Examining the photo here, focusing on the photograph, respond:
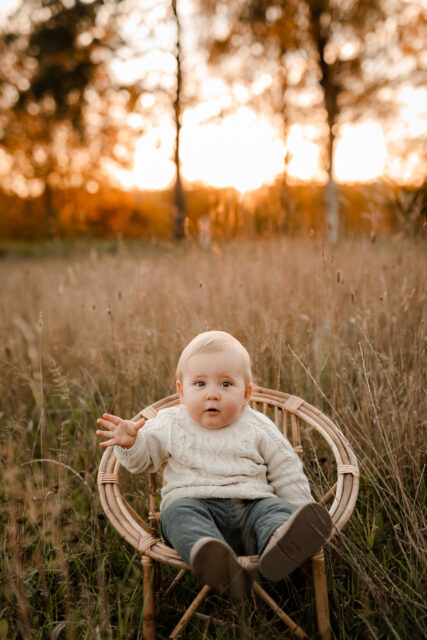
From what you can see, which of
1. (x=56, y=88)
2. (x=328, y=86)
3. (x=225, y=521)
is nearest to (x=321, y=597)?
(x=225, y=521)

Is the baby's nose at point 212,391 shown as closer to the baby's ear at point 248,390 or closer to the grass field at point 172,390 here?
the baby's ear at point 248,390

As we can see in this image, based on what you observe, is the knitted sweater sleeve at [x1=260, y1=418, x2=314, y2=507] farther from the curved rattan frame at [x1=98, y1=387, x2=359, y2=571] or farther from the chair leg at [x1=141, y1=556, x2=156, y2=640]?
the chair leg at [x1=141, y1=556, x2=156, y2=640]

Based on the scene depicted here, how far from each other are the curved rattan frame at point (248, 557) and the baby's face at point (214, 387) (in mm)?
281

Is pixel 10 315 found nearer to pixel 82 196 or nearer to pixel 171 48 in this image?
pixel 171 48

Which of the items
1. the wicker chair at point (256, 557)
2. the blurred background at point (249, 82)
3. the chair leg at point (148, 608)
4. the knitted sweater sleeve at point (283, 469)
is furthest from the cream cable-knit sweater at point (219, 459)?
the blurred background at point (249, 82)

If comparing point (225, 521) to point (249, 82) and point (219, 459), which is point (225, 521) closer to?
point (219, 459)

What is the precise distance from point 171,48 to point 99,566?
27.1 feet

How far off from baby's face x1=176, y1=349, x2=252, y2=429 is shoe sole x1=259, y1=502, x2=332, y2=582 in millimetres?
468

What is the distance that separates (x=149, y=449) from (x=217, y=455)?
23 centimetres

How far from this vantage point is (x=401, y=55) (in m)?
7.30

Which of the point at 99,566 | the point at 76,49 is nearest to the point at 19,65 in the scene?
the point at 76,49

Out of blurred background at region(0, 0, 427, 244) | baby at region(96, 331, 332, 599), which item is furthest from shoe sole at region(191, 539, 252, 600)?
blurred background at region(0, 0, 427, 244)

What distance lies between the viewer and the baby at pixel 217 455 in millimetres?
1444

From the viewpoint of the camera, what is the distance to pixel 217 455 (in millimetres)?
1584
